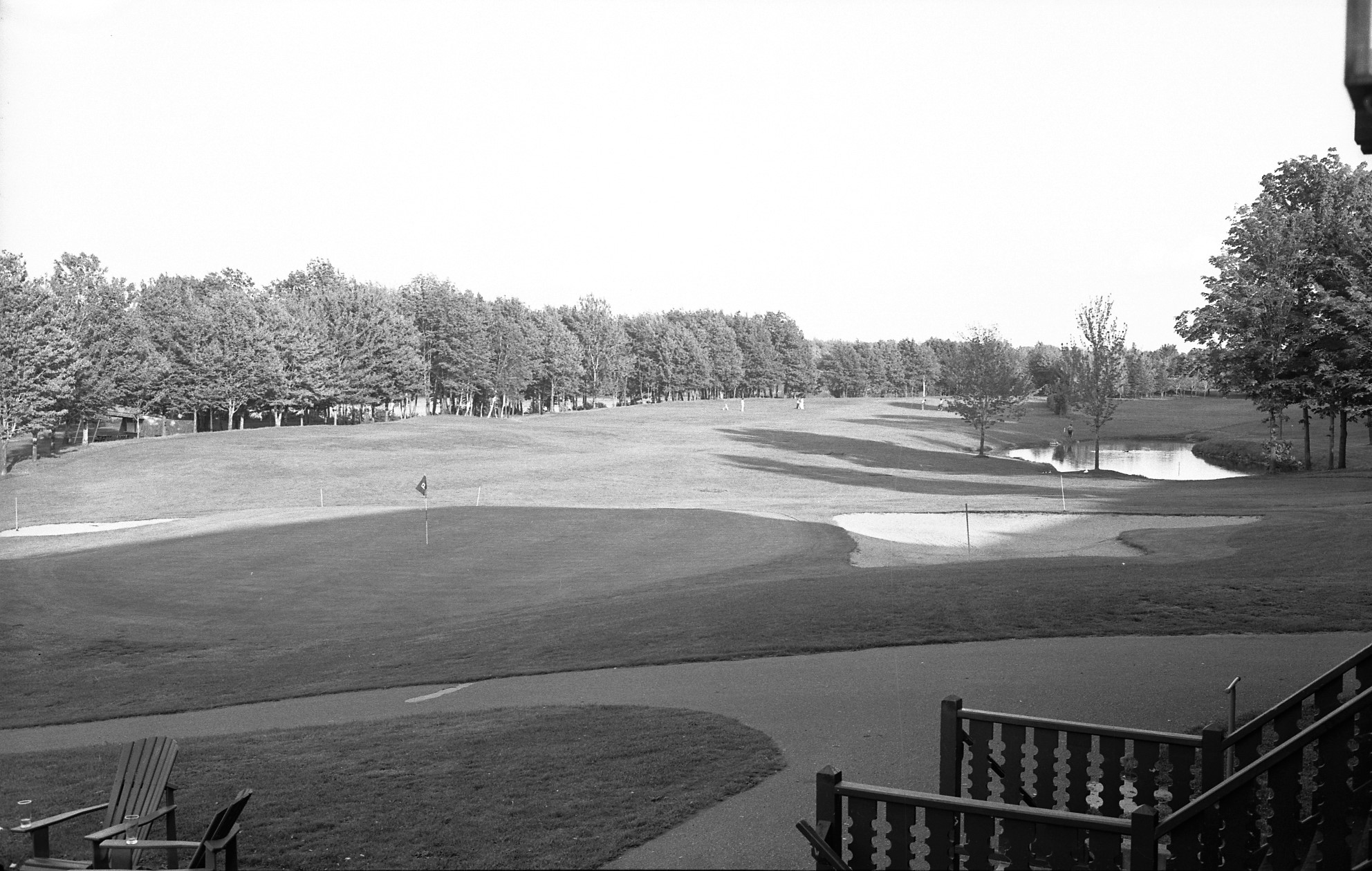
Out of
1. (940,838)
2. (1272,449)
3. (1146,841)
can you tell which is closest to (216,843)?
(940,838)

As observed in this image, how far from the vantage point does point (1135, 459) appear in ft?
250

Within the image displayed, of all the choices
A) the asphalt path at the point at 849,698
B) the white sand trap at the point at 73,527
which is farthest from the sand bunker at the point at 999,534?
the white sand trap at the point at 73,527

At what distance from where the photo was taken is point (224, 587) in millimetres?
26672

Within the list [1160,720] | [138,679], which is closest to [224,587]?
[138,679]

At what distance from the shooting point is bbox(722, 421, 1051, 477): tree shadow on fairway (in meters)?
62.6

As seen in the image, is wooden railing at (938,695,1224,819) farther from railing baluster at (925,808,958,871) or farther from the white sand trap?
the white sand trap

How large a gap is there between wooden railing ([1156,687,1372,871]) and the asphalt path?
114 inches

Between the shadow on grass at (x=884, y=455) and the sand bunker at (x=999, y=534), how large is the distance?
22938mm

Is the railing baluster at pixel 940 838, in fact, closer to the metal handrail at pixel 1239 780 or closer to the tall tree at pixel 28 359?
the metal handrail at pixel 1239 780

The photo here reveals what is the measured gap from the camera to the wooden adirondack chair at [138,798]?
694cm

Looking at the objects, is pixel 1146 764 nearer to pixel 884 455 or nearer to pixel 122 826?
pixel 122 826

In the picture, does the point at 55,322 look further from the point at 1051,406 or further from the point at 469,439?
the point at 1051,406

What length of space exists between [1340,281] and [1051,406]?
73.6 m

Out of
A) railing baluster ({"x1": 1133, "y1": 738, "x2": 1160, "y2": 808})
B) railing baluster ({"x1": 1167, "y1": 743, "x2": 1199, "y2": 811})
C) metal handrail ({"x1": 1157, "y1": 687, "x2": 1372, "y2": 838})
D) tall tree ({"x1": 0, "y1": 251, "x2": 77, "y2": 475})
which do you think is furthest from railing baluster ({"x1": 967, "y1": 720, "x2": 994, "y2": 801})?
tall tree ({"x1": 0, "y1": 251, "x2": 77, "y2": 475})
